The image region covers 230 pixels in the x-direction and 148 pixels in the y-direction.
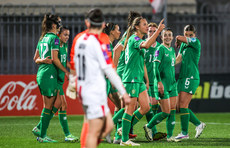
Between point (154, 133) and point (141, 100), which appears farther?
point (154, 133)

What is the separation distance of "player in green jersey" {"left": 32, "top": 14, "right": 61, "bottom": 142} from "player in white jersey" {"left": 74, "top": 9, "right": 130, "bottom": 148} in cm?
304

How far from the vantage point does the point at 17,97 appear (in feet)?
50.5

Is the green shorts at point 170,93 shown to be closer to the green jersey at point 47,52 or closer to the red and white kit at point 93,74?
the green jersey at point 47,52

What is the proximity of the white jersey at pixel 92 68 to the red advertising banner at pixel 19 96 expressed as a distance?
32.3 ft

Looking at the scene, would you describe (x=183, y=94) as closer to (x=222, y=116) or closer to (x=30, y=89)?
(x=222, y=116)

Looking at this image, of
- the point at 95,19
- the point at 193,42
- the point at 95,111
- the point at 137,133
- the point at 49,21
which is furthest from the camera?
the point at 137,133

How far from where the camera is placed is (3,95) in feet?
50.3

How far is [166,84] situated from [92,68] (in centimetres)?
356

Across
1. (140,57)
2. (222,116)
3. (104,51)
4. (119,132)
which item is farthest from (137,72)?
(222,116)

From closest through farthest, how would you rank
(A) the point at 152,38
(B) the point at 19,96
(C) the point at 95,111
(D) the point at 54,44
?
(C) the point at 95,111 → (A) the point at 152,38 → (D) the point at 54,44 → (B) the point at 19,96

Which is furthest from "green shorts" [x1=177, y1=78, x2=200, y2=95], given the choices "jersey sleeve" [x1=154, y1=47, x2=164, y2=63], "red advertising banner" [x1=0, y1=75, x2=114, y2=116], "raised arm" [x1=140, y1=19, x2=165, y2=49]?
"red advertising banner" [x1=0, y1=75, x2=114, y2=116]

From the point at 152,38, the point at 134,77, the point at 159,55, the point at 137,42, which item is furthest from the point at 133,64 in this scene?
the point at 159,55

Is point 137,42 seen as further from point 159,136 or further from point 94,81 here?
point 94,81

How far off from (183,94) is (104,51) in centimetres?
413
